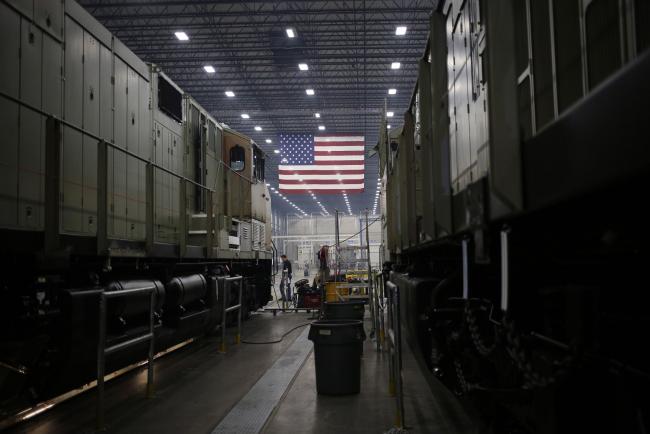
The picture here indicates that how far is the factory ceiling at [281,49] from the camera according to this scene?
55.1 feet

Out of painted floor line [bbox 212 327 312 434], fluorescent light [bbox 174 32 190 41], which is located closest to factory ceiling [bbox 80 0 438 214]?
fluorescent light [bbox 174 32 190 41]

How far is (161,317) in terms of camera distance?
25.5ft

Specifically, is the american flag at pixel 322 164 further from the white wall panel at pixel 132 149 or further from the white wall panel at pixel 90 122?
the white wall panel at pixel 90 122

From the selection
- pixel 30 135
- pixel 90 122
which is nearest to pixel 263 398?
pixel 30 135

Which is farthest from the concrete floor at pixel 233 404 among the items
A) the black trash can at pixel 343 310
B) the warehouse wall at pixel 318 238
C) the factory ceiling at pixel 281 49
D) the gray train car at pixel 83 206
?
the warehouse wall at pixel 318 238

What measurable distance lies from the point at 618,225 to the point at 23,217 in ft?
15.8

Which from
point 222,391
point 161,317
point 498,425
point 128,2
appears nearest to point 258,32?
point 128,2

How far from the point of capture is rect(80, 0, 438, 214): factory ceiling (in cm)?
1680

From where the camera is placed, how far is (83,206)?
6.04 metres

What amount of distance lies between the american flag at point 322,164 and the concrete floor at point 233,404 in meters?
11.5

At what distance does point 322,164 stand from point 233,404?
14478mm

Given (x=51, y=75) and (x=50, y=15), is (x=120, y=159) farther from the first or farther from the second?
(x=50, y=15)

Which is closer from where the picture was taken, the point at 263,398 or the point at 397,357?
the point at 397,357

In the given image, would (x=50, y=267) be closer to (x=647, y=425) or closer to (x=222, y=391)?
(x=222, y=391)
